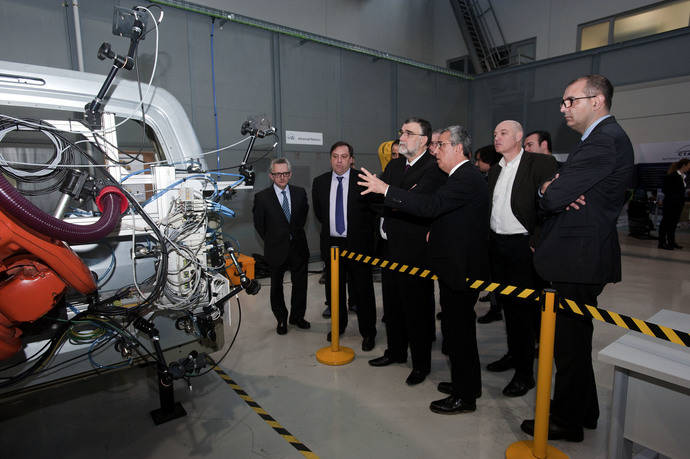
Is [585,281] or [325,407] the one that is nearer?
[585,281]

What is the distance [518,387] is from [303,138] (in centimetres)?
555

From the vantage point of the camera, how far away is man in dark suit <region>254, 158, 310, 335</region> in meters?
4.16

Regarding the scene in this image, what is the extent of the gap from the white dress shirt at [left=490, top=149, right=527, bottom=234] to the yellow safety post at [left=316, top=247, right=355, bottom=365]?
134 centimetres

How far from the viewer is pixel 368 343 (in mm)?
3820

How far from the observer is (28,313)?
70.7 inches

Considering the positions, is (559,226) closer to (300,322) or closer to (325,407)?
(325,407)

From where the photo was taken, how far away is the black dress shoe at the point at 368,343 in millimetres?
3797

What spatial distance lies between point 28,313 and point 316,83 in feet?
21.1

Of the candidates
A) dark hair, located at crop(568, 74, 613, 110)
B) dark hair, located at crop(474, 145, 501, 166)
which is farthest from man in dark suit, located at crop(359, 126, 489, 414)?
dark hair, located at crop(474, 145, 501, 166)

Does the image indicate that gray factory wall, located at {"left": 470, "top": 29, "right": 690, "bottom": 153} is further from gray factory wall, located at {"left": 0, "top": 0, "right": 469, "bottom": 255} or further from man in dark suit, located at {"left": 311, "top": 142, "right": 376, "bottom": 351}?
man in dark suit, located at {"left": 311, "top": 142, "right": 376, "bottom": 351}

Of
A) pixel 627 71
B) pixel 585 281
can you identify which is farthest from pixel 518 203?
pixel 627 71

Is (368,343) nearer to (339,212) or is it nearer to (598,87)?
(339,212)

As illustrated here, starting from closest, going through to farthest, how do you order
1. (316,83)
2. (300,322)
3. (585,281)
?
(585,281) → (300,322) → (316,83)

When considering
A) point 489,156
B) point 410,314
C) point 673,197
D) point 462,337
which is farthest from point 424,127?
point 673,197
